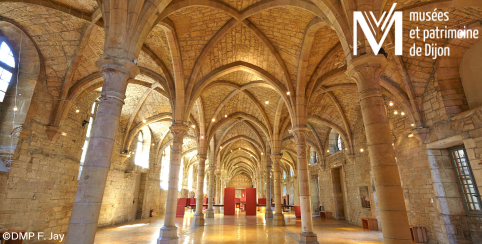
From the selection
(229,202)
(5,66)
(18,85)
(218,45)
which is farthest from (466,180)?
(5,66)

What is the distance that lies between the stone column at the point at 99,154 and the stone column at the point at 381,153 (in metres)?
4.30

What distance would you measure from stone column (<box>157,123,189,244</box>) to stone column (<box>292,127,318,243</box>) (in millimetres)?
4176

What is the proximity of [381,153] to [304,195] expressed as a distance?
4.51 m

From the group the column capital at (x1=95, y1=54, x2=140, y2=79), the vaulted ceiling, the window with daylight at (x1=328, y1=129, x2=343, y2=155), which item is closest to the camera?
the column capital at (x1=95, y1=54, x2=140, y2=79)

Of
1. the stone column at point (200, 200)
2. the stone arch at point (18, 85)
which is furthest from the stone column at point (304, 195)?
the stone arch at point (18, 85)

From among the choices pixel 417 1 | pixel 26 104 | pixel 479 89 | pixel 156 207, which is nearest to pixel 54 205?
pixel 26 104

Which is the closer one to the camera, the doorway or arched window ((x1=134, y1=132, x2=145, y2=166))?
arched window ((x1=134, y1=132, x2=145, y2=166))

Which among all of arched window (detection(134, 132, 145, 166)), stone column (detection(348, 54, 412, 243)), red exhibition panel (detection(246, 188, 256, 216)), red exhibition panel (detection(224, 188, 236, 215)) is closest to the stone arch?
arched window (detection(134, 132, 145, 166))

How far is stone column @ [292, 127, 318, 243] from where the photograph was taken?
741 cm

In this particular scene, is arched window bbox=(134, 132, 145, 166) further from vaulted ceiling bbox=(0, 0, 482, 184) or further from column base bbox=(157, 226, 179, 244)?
column base bbox=(157, 226, 179, 244)

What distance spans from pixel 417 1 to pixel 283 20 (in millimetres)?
3683

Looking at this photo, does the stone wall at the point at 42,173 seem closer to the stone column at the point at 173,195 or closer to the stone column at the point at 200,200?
the stone column at the point at 173,195

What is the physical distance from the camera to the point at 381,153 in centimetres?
382

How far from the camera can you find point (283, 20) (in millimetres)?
7633
